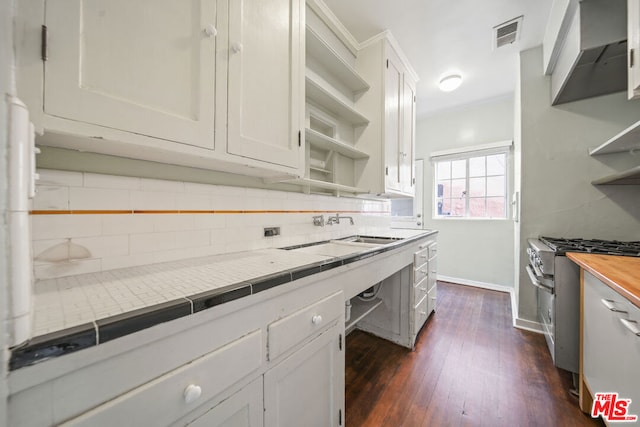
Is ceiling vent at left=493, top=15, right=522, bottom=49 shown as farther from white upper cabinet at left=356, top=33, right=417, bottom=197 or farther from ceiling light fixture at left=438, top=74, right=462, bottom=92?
white upper cabinet at left=356, top=33, right=417, bottom=197

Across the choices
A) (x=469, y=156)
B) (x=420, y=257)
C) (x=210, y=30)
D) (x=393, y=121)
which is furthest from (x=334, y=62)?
(x=469, y=156)

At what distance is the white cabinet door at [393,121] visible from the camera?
2.13m

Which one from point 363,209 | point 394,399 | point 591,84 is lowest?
point 394,399

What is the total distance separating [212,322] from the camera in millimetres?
605

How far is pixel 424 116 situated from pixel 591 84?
2182 millimetres

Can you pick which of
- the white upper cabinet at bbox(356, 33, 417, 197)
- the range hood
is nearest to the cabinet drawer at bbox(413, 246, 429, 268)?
the white upper cabinet at bbox(356, 33, 417, 197)

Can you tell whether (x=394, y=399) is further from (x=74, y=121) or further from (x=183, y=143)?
(x=74, y=121)

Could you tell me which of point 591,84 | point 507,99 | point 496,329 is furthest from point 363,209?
point 507,99

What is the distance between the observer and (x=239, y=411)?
0.66 metres

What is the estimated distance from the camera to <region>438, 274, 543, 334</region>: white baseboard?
7.34 ft

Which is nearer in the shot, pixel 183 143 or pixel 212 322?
pixel 212 322

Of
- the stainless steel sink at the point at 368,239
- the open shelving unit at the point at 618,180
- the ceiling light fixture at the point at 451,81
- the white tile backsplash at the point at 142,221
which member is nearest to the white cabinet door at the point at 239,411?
the white tile backsplash at the point at 142,221

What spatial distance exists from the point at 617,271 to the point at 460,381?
3.63ft

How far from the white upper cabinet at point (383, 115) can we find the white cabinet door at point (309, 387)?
1489mm
